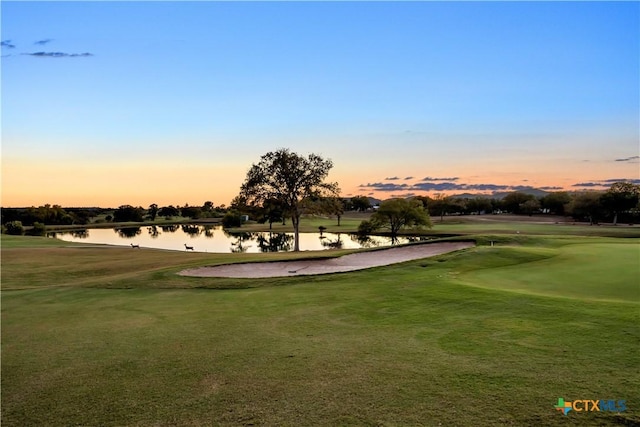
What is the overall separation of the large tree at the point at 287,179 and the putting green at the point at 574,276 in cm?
2701

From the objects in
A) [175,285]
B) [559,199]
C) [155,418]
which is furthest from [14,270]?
[559,199]

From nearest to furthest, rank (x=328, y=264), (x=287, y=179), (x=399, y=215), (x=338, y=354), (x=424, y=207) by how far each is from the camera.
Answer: (x=338, y=354) → (x=328, y=264) → (x=287, y=179) → (x=399, y=215) → (x=424, y=207)

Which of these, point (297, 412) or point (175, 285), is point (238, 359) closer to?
point (297, 412)

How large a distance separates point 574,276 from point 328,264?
11.1 m

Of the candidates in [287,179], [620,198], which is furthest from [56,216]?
[620,198]

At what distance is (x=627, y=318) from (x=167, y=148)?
43376 millimetres

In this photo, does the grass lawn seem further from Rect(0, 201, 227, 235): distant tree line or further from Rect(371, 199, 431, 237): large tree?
Rect(0, 201, 227, 235): distant tree line

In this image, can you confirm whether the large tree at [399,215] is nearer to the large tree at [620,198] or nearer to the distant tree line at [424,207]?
the distant tree line at [424,207]

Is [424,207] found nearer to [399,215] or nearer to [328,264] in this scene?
[399,215]

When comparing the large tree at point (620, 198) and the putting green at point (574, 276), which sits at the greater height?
the large tree at point (620, 198)

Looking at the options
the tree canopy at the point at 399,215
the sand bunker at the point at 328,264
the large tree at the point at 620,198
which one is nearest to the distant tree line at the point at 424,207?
the large tree at the point at 620,198

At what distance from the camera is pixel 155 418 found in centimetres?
511

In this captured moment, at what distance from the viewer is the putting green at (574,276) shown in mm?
10766

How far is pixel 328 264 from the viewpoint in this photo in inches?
838
